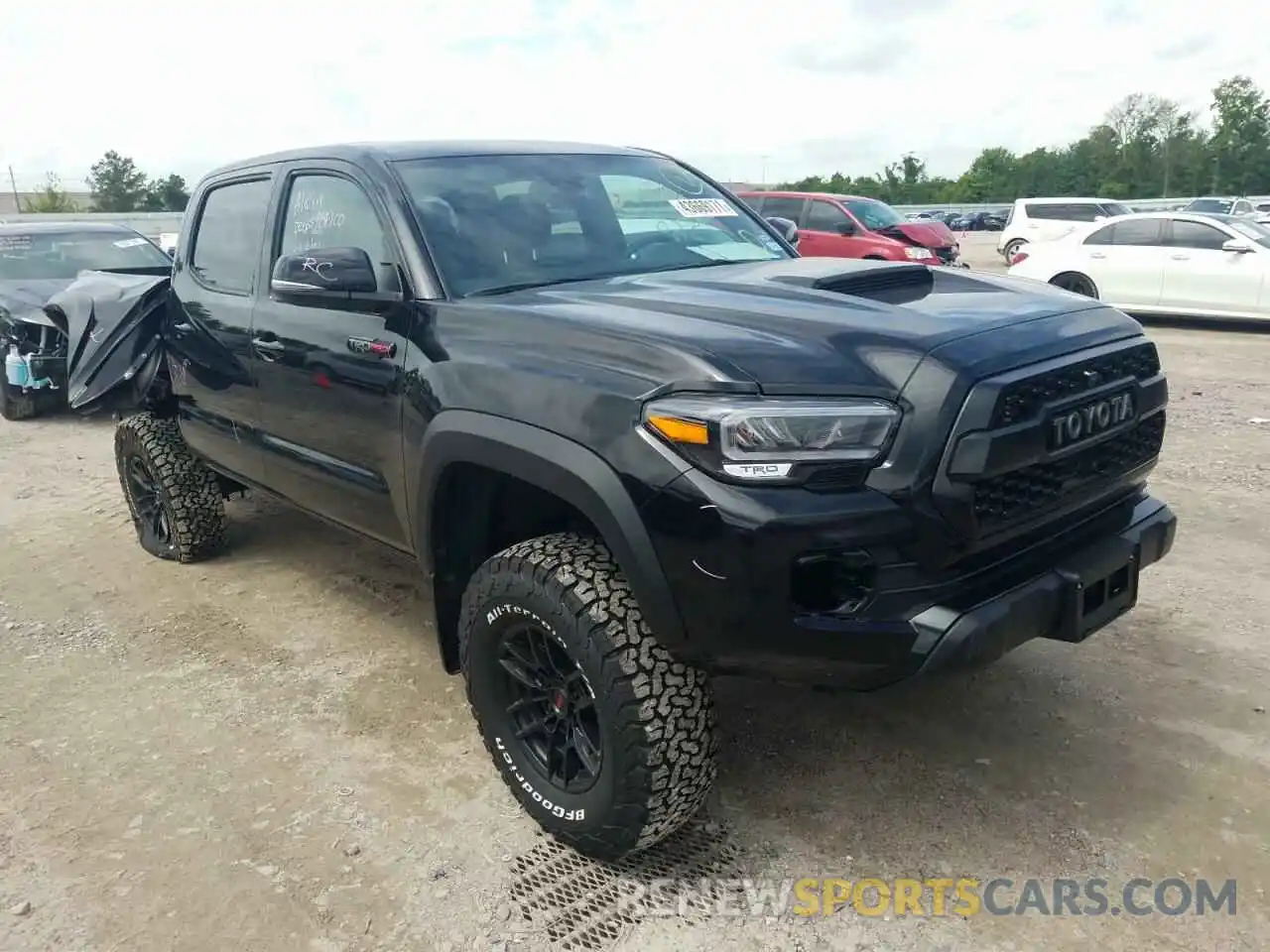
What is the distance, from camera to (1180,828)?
281 cm

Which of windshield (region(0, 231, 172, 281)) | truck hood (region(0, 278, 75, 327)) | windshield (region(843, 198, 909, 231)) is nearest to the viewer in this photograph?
truck hood (region(0, 278, 75, 327))

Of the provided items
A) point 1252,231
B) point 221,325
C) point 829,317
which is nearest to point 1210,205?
point 1252,231

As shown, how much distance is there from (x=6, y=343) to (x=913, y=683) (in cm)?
906

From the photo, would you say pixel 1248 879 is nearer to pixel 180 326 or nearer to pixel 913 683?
pixel 913 683

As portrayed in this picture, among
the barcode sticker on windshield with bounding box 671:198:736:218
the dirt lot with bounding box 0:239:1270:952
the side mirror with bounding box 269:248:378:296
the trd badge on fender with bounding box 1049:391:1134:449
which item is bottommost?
the dirt lot with bounding box 0:239:1270:952

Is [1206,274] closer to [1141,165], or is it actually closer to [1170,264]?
[1170,264]

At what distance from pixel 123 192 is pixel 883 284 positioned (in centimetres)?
6265

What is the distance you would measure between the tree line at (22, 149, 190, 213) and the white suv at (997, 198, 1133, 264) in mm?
43631

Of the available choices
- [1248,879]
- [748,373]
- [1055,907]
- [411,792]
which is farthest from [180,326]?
[1248,879]

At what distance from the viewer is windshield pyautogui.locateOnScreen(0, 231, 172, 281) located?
31.6ft

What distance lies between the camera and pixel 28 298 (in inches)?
356

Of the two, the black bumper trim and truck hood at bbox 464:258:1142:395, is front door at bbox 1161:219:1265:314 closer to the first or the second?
truck hood at bbox 464:258:1142:395

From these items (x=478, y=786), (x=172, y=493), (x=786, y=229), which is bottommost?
(x=478, y=786)

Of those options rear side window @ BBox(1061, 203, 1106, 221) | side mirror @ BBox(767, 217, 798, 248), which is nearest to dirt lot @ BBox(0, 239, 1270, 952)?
side mirror @ BBox(767, 217, 798, 248)
